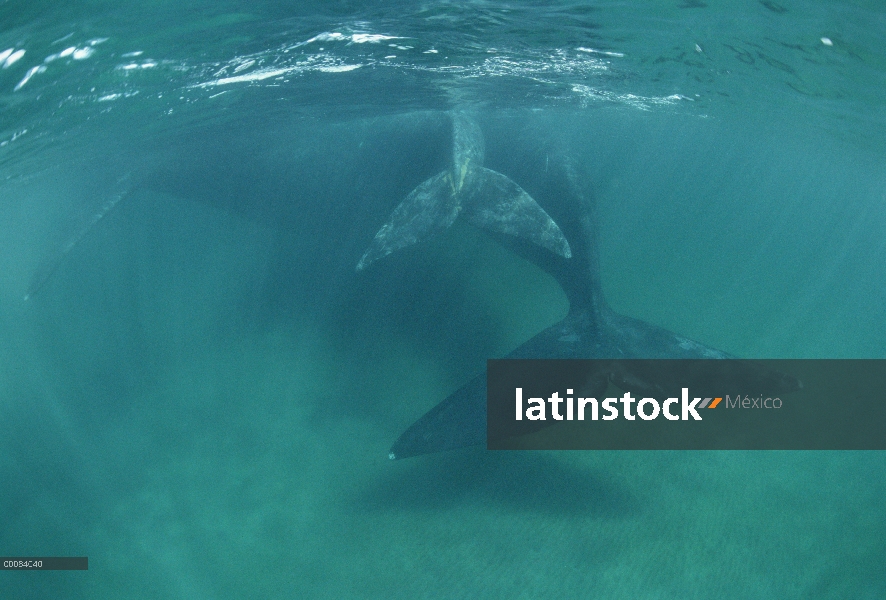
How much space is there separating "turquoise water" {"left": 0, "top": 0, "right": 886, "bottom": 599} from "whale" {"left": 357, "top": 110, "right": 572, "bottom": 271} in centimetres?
239

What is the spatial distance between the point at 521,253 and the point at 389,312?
18.1 ft

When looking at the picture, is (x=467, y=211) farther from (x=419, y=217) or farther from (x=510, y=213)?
(x=419, y=217)

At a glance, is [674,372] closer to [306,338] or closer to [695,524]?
[695,524]

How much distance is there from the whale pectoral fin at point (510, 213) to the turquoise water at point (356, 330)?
114 inches

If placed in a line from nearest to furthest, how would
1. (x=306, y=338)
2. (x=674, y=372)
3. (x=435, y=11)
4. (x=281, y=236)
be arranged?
(x=674, y=372) < (x=435, y=11) < (x=306, y=338) < (x=281, y=236)

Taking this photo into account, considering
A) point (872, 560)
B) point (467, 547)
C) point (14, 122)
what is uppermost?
point (14, 122)

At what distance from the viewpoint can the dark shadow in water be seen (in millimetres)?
10711

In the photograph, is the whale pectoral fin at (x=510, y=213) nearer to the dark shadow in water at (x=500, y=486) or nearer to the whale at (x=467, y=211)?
the whale at (x=467, y=211)

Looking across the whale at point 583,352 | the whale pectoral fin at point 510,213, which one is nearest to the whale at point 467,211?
the whale pectoral fin at point 510,213

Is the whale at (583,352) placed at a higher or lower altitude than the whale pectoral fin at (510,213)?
lower

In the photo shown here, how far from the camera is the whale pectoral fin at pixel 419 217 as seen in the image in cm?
→ 1305

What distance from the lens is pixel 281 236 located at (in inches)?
833

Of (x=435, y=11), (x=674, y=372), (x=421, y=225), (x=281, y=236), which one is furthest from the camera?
(x=281, y=236)

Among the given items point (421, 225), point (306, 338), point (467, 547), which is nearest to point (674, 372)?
point (467, 547)
